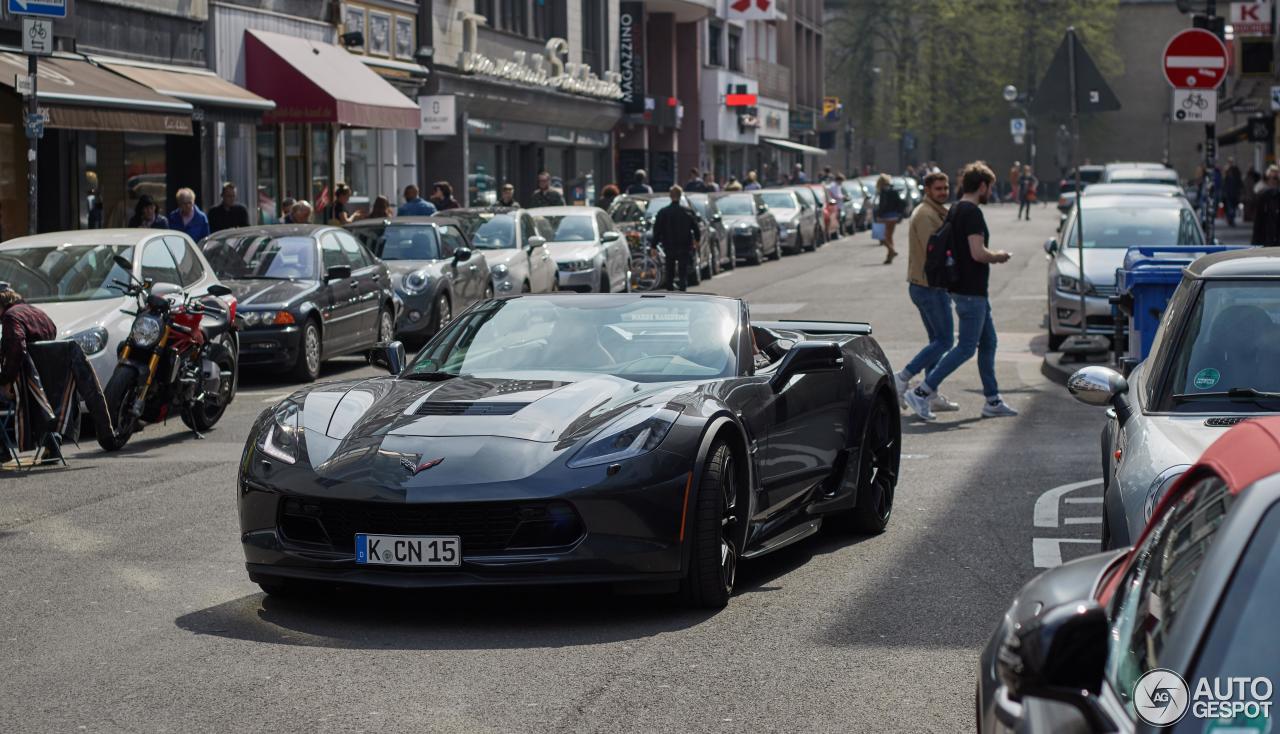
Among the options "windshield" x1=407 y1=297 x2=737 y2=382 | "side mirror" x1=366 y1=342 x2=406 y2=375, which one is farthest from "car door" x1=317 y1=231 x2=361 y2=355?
"windshield" x1=407 y1=297 x2=737 y2=382

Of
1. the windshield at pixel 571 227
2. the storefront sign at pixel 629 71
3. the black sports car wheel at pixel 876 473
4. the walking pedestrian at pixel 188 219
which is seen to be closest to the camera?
the black sports car wheel at pixel 876 473

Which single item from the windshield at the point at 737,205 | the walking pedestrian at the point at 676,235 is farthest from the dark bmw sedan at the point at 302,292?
the windshield at the point at 737,205

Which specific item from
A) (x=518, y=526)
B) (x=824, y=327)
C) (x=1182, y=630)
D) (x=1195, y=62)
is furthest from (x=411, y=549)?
(x=1195, y=62)

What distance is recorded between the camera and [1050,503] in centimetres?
1058

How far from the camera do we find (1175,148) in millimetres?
100750

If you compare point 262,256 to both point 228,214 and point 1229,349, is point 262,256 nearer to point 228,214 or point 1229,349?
point 228,214

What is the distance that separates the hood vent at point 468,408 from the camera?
774cm

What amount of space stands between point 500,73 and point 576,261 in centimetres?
1752

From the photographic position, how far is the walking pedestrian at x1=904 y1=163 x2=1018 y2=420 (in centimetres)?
1444

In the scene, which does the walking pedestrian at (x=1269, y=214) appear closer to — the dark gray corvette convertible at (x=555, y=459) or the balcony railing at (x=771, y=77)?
the dark gray corvette convertible at (x=555, y=459)

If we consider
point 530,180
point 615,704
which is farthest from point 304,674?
point 530,180

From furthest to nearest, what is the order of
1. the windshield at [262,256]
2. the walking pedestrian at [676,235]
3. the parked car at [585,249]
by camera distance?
the walking pedestrian at [676,235] → the parked car at [585,249] → the windshield at [262,256]

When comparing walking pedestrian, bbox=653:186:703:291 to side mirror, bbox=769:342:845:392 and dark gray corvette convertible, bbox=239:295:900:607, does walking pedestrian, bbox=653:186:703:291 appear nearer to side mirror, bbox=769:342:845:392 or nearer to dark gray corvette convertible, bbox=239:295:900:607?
dark gray corvette convertible, bbox=239:295:900:607

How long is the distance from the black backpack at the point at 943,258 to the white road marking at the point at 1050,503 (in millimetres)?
3166
